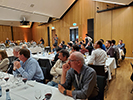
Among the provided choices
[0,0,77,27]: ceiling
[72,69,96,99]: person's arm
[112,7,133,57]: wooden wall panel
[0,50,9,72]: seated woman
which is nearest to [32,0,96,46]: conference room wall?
[0,0,77,27]: ceiling

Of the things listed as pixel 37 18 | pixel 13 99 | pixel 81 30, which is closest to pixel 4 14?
pixel 37 18

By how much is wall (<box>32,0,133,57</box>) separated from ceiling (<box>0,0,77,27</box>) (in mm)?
1136

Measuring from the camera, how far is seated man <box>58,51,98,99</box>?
1.39 meters

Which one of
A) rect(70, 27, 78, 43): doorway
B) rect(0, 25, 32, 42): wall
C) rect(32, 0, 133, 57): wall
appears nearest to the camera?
rect(32, 0, 133, 57): wall

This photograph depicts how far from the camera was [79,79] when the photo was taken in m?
1.51

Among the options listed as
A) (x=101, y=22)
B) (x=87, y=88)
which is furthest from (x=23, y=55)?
(x=101, y=22)

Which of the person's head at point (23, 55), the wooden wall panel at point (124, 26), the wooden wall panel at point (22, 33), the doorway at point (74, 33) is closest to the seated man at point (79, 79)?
the person's head at point (23, 55)

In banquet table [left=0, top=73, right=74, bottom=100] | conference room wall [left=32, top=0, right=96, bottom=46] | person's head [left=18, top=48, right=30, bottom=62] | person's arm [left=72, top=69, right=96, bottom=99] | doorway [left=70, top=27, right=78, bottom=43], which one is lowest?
banquet table [left=0, top=73, right=74, bottom=100]

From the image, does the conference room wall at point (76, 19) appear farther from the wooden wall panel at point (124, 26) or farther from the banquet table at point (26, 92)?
the banquet table at point (26, 92)

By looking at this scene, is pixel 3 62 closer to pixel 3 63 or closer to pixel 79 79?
pixel 3 63

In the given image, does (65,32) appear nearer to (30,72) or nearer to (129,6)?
(129,6)

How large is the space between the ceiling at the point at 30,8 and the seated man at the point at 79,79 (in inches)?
324

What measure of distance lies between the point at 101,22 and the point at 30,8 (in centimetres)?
625

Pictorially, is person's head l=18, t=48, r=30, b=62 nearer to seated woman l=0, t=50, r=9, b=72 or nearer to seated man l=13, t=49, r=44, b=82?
seated man l=13, t=49, r=44, b=82
